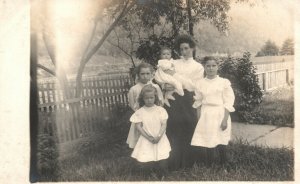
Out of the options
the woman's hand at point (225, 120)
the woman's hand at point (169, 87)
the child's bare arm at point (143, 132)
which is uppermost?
the woman's hand at point (169, 87)

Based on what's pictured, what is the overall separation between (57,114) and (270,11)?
9.31 ft

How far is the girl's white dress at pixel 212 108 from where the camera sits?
4.59 metres

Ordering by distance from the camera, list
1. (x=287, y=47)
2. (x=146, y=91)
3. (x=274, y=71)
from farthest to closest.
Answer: (x=274, y=71) < (x=287, y=47) < (x=146, y=91)

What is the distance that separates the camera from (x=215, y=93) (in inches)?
181

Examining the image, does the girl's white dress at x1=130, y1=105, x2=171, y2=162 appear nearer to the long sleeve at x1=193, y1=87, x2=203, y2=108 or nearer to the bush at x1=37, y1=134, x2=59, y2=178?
the long sleeve at x1=193, y1=87, x2=203, y2=108

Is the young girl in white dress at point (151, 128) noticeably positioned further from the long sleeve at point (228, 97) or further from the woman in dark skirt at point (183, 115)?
the long sleeve at point (228, 97)

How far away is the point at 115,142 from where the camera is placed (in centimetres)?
510

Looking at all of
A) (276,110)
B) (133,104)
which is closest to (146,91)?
(133,104)

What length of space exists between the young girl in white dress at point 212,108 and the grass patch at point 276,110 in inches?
22.6

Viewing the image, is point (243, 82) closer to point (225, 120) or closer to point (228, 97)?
point (228, 97)

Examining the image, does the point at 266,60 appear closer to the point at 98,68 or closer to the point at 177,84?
→ the point at 177,84

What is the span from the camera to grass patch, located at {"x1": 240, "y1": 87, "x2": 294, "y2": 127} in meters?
4.91

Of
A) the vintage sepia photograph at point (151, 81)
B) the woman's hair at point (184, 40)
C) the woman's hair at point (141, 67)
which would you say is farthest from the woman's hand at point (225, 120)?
the woman's hair at point (141, 67)

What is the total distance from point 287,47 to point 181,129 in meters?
1.59
